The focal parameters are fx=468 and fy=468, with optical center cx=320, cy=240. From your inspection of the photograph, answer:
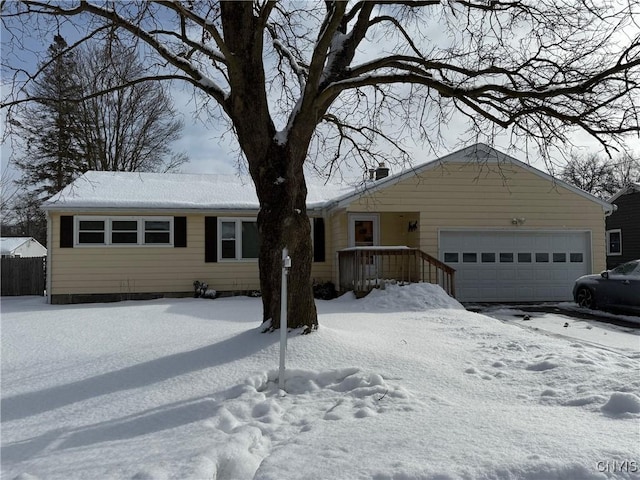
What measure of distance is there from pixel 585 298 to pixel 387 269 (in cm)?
540

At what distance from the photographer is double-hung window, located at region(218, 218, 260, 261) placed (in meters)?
14.8

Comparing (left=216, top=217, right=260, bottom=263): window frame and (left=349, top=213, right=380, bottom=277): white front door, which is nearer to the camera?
(left=216, top=217, right=260, bottom=263): window frame

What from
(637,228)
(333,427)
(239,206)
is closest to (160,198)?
(239,206)

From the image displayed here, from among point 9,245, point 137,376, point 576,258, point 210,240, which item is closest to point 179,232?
point 210,240

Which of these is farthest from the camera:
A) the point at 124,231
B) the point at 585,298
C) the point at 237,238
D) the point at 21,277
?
the point at 21,277

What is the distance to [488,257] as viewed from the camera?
1477 centimetres

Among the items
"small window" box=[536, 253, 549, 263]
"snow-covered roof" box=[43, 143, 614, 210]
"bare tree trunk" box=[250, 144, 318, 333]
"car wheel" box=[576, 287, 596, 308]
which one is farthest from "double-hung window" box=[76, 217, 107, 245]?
"car wheel" box=[576, 287, 596, 308]

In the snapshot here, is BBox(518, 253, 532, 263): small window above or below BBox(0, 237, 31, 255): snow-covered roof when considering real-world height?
below

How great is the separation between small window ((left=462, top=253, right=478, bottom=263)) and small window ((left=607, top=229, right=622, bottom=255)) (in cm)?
1286

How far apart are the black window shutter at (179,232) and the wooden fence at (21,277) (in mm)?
7251

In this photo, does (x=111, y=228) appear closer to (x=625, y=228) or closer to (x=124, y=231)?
(x=124, y=231)

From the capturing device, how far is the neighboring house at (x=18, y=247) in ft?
95.7

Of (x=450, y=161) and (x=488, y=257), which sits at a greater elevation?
(x=450, y=161)

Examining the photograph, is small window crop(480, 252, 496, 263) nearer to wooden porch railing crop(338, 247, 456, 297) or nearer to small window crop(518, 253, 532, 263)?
small window crop(518, 253, 532, 263)
